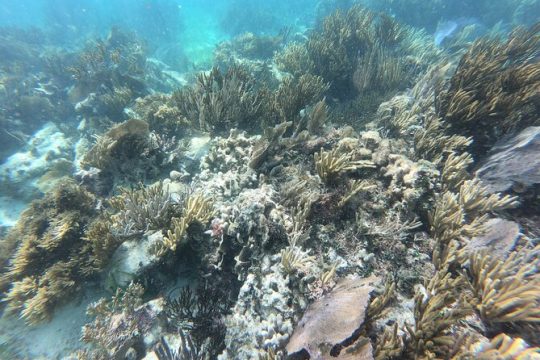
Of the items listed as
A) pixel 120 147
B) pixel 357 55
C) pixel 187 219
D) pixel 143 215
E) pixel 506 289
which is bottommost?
pixel 506 289

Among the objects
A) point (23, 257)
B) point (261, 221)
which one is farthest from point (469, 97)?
point (23, 257)

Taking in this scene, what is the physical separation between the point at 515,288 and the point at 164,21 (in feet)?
105

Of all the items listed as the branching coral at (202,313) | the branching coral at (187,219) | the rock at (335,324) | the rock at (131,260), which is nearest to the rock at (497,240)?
the rock at (335,324)

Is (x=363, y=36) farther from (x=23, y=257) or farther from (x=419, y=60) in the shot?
(x=23, y=257)

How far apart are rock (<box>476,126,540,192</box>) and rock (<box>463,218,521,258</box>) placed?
2.96ft

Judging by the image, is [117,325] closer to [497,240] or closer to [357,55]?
[497,240]

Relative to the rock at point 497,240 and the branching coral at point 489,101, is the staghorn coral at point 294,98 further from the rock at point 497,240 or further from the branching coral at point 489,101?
the rock at point 497,240

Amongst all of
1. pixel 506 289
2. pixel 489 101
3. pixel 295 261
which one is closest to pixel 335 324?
pixel 295 261

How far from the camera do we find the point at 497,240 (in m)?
3.25

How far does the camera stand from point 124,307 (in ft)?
12.4

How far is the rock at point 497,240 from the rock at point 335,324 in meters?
1.44

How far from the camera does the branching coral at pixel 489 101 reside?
16.2 ft

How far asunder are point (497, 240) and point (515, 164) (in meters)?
1.64

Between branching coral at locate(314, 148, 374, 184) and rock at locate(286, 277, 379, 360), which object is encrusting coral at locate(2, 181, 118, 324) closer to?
rock at locate(286, 277, 379, 360)
